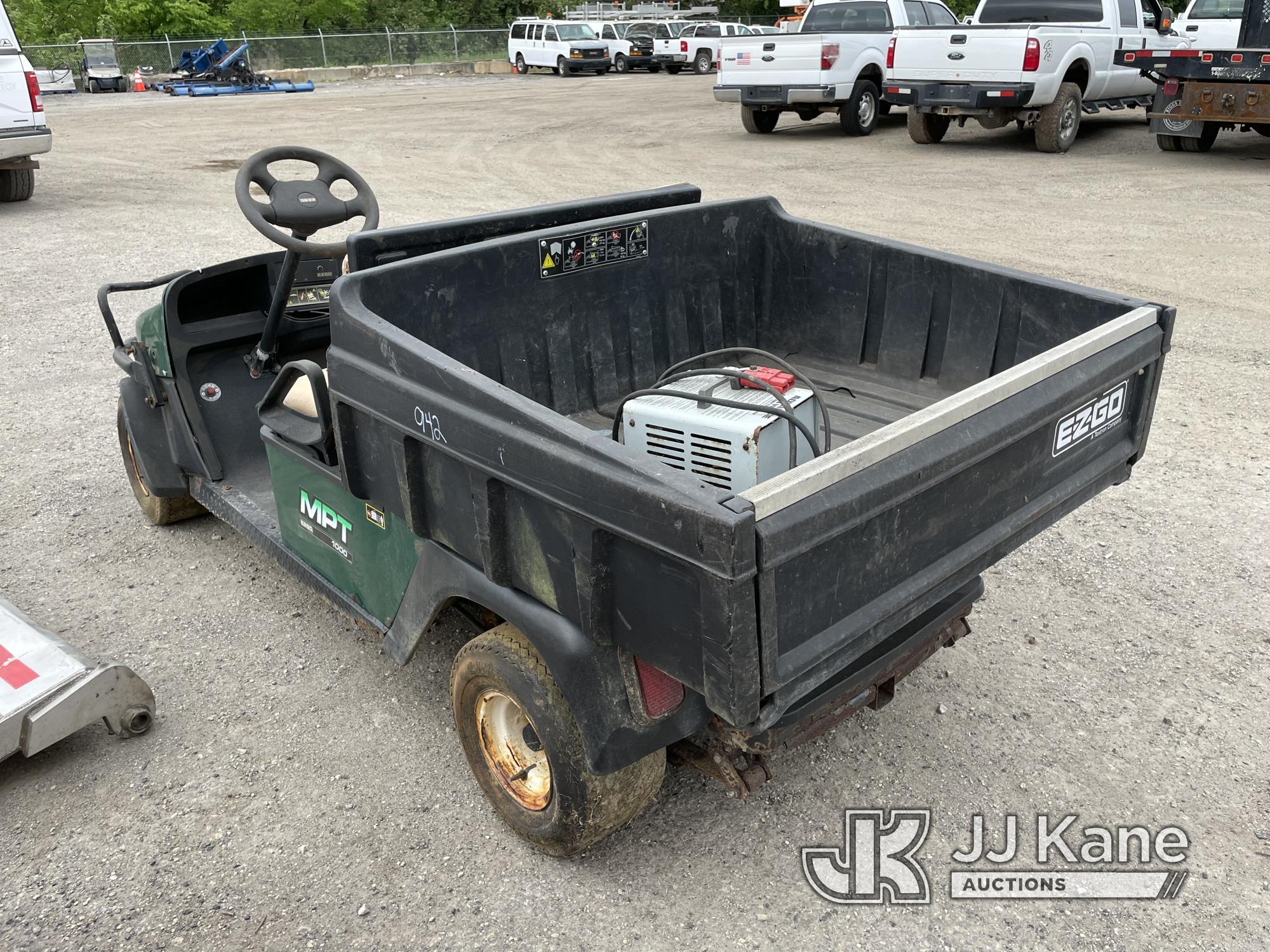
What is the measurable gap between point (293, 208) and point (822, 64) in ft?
41.3

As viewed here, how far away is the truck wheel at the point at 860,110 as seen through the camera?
607 inches

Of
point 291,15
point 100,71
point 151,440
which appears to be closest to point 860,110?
point 151,440

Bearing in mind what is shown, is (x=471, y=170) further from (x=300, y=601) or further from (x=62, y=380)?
(x=300, y=601)

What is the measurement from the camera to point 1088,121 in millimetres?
16547

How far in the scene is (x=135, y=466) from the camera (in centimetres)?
456

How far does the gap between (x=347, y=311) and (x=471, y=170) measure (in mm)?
11186

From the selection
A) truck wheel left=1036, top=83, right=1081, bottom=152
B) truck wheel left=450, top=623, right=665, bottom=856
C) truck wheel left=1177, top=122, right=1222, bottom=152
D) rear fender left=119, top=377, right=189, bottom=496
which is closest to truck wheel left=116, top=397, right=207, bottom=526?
rear fender left=119, top=377, right=189, bottom=496

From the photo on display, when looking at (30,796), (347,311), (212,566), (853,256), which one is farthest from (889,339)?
(30,796)

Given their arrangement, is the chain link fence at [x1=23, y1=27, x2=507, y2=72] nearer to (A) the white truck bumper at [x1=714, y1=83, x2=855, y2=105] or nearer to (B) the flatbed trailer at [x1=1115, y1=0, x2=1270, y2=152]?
(A) the white truck bumper at [x1=714, y1=83, x2=855, y2=105]

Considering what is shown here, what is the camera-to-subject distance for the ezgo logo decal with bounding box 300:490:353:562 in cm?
323

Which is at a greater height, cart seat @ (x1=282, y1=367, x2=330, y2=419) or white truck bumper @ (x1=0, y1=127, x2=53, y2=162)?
cart seat @ (x1=282, y1=367, x2=330, y2=419)

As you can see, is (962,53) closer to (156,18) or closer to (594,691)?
(594,691)

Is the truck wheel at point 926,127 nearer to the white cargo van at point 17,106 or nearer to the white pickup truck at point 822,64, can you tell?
the white pickup truck at point 822,64

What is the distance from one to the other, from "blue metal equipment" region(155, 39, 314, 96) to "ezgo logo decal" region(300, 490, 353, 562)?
26.7 m
